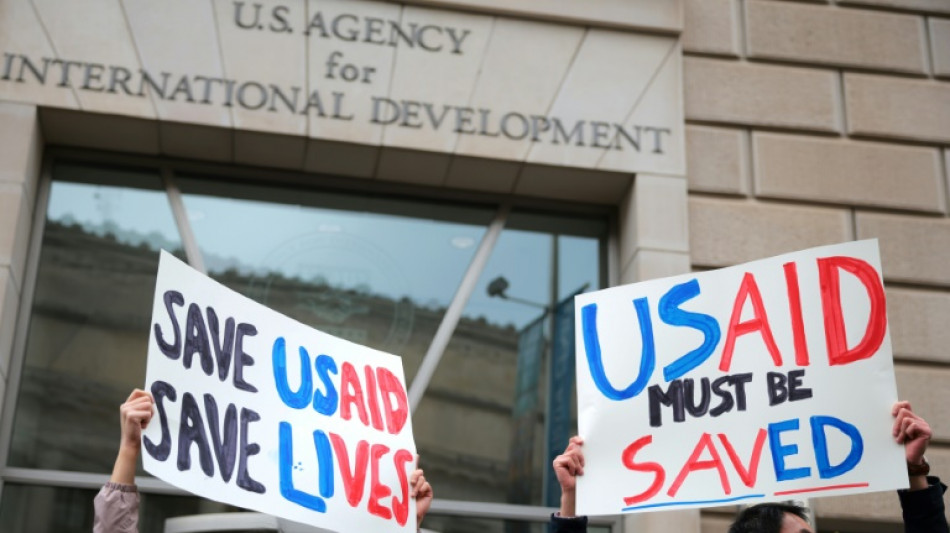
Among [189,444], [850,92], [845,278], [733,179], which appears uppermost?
[850,92]

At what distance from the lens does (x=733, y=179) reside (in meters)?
8.13

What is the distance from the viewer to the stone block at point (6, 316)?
23.4ft

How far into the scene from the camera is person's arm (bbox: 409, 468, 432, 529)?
5.23 meters

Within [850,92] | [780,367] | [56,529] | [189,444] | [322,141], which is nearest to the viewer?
[189,444]

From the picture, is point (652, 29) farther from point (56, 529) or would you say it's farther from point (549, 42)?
point (56, 529)

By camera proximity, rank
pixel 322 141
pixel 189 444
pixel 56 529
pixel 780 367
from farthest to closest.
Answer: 1. pixel 322 141
2. pixel 56 529
3. pixel 780 367
4. pixel 189 444

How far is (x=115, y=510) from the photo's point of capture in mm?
4465

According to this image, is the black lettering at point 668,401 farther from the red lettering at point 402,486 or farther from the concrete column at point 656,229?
the concrete column at point 656,229

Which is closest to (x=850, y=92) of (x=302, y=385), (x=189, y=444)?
(x=302, y=385)

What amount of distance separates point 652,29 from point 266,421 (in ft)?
14.6

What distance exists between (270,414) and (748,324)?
6.39 ft

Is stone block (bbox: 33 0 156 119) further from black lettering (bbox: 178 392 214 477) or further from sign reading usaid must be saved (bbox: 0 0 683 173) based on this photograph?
black lettering (bbox: 178 392 214 477)

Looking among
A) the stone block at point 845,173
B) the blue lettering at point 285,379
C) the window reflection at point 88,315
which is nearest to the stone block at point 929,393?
the stone block at point 845,173

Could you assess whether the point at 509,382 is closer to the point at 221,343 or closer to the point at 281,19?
the point at 281,19
